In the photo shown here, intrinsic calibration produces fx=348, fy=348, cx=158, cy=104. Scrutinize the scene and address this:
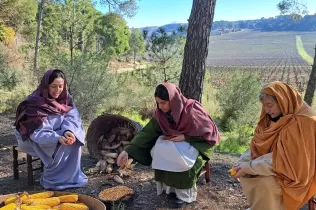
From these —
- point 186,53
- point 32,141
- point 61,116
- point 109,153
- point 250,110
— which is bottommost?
point 250,110

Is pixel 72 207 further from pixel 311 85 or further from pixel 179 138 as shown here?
pixel 311 85

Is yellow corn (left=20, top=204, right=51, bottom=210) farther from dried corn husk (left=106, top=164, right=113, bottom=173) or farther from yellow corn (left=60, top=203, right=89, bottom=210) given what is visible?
dried corn husk (left=106, top=164, right=113, bottom=173)

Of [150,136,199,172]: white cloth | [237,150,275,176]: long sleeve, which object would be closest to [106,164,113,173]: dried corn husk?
[150,136,199,172]: white cloth

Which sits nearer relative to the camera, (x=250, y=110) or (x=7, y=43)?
(x=250, y=110)

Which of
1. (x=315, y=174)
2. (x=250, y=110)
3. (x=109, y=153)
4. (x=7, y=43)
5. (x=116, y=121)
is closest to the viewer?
(x=315, y=174)

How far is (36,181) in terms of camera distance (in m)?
4.25

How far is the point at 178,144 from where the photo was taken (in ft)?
11.4

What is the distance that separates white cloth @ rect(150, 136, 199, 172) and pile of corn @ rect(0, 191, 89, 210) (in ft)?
3.01

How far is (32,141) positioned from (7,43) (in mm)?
24192

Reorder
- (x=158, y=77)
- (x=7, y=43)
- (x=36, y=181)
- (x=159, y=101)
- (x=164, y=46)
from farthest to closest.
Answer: (x=7, y=43)
(x=158, y=77)
(x=164, y=46)
(x=36, y=181)
(x=159, y=101)

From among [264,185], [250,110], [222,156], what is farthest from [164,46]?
[264,185]

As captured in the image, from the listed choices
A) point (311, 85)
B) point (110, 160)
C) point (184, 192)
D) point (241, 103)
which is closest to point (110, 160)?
point (110, 160)

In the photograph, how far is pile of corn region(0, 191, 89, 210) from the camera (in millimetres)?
2730

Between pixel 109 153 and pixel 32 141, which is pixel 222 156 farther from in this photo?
pixel 32 141
